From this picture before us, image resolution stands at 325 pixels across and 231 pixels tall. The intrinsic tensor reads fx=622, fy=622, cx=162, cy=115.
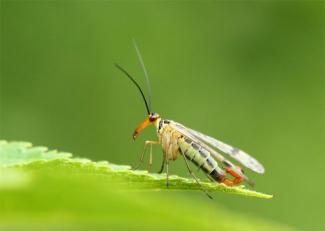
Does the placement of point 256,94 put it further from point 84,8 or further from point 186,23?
point 84,8

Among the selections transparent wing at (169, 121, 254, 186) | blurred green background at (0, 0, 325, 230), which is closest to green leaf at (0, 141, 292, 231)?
transparent wing at (169, 121, 254, 186)

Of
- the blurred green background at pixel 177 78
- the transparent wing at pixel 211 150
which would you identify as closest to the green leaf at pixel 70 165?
the transparent wing at pixel 211 150

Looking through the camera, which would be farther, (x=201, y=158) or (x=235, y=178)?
(x=201, y=158)

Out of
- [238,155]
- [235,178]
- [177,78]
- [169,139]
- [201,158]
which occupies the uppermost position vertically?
[177,78]

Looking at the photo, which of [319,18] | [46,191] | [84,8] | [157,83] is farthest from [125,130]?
[46,191]

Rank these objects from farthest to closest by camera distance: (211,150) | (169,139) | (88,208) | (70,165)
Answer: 1. (169,139)
2. (211,150)
3. (70,165)
4. (88,208)

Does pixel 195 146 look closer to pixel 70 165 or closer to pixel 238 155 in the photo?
pixel 238 155

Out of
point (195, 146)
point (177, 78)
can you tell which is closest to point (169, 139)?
point (195, 146)

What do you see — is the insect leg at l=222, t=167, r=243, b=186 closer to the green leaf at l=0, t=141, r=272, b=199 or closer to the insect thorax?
the insect thorax
